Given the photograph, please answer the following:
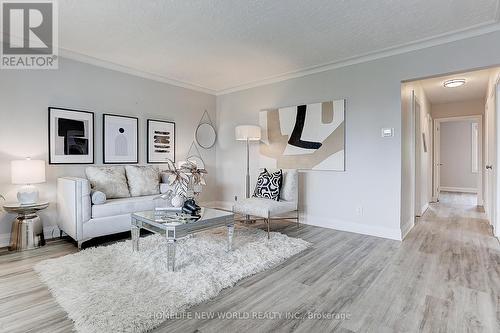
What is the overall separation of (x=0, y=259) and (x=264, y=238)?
2.81 m

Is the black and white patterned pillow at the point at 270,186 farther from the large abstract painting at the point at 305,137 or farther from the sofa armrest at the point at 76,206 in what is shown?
the sofa armrest at the point at 76,206

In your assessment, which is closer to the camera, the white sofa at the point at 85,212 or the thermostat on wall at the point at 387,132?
the white sofa at the point at 85,212

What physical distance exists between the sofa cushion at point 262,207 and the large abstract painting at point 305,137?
0.86 meters

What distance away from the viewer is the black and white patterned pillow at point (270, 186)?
393 centimetres

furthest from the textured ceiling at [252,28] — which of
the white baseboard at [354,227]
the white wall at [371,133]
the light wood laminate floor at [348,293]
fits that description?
the light wood laminate floor at [348,293]

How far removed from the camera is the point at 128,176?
12.9 feet

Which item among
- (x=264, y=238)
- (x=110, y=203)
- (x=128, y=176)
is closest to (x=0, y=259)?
(x=110, y=203)

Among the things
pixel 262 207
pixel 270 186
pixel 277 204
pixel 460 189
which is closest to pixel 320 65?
pixel 270 186

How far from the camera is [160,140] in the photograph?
15.2 ft

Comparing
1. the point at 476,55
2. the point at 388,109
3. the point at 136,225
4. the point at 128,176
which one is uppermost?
the point at 476,55

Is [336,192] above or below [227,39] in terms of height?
below

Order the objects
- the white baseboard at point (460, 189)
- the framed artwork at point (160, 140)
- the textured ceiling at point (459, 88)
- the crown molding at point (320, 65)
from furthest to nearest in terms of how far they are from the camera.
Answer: the white baseboard at point (460, 189) → the framed artwork at point (160, 140) → the textured ceiling at point (459, 88) → the crown molding at point (320, 65)

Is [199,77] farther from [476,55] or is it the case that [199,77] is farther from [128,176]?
[476,55]

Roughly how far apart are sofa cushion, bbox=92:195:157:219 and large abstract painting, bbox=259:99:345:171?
2088 mm
